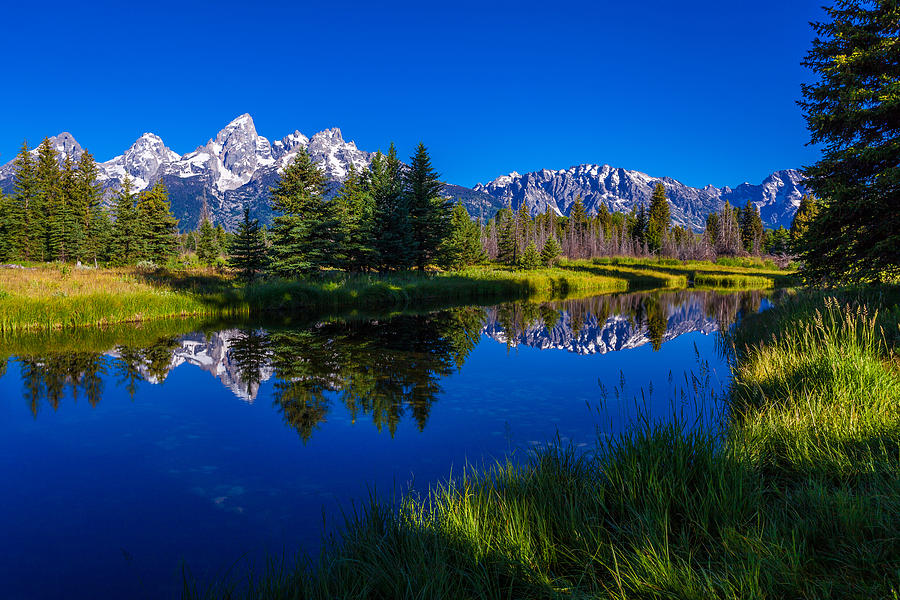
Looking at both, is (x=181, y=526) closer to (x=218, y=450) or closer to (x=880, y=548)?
(x=218, y=450)

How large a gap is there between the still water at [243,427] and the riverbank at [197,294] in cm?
199

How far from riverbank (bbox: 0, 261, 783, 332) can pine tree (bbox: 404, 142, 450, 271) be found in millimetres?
2426

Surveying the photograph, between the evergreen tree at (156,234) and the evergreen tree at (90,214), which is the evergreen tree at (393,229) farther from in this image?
the evergreen tree at (90,214)

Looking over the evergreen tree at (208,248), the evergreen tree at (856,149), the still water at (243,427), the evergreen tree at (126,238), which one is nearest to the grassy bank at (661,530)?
the still water at (243,427)

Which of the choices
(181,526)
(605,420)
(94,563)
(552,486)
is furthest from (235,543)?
(605,420)

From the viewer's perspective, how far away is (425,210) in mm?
38094

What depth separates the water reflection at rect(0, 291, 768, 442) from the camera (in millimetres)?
8914

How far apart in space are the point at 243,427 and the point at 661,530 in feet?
21.3

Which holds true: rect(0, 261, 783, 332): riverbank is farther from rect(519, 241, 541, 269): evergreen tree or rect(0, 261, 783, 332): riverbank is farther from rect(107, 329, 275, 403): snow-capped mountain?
rect(519, 241, 541, 269): evergreen tree

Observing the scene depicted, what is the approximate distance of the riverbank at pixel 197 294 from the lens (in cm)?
1673

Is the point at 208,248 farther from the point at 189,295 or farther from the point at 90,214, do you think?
the point at 189,295

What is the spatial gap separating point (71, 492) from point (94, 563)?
70.9 inches

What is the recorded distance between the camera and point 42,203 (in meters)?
47.4

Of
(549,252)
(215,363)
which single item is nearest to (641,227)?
(549,252)
